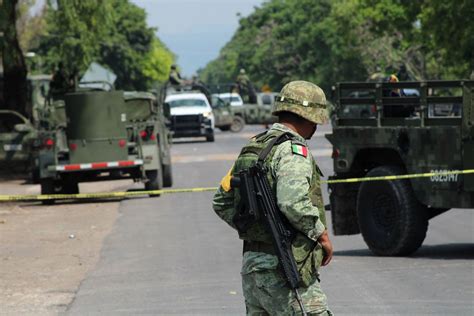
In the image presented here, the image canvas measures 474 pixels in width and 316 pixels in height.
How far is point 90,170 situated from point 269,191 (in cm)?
1552

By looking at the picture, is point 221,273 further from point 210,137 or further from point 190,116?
point 210,137

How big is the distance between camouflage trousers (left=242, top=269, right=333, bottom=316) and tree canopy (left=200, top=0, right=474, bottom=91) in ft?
86.6

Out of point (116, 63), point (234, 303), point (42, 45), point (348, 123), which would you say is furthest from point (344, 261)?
point (116, 63)

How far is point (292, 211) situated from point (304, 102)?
557mm

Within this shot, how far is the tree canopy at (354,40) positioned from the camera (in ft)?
111

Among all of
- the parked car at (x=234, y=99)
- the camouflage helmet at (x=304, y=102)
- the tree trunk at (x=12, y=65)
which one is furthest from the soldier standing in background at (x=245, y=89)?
the camouflage helmet at (x=304, y=102)

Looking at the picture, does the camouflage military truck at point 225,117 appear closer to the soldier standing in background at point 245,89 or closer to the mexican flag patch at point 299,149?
the soldier standing in background at point 245,89

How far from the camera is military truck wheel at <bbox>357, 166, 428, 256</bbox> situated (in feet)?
40.7

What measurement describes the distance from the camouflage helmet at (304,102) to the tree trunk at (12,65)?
782 inches

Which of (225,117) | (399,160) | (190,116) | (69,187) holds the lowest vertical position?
(225,117)

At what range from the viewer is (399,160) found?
42.9 feet

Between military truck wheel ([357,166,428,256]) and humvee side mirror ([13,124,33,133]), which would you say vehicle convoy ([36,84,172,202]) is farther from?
military truck wheel ([357,166,428,256])

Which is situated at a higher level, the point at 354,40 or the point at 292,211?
the point at 354,40

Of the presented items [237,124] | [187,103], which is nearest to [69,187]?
[187,103]
